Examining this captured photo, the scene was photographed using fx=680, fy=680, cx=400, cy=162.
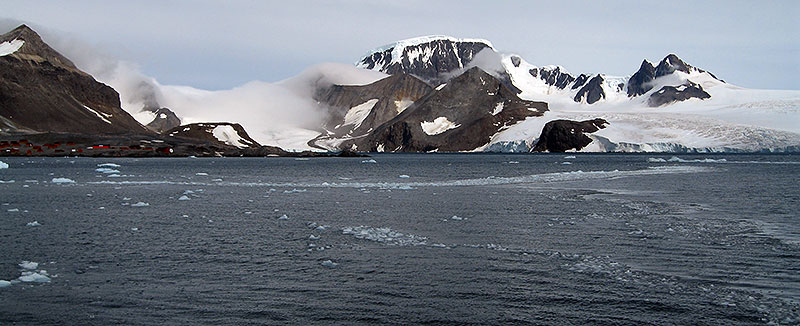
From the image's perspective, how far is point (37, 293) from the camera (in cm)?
1575

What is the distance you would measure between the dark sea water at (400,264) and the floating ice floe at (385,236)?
0.11 metres

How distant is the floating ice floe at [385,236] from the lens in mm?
23641

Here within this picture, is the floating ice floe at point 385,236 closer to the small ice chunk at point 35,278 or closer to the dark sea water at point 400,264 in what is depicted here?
the dark sea water at point 400,264

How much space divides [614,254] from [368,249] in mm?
7725

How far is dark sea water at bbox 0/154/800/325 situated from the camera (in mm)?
14398

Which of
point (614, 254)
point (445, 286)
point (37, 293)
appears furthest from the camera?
point (614, 254)

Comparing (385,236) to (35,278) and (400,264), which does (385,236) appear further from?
(35,278)

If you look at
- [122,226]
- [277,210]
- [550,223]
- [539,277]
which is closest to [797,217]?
[550,223]

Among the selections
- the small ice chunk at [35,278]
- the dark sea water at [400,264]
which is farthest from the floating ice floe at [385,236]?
the small ice chunk at [35,278]

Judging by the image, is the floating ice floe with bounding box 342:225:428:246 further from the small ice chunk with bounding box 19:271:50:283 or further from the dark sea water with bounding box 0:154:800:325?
the small ice chunk with bounding box 19:271:50:283

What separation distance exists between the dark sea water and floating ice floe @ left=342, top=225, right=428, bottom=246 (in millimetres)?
111

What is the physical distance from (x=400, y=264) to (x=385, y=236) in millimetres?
5516

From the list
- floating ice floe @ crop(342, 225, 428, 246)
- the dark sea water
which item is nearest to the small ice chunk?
the dark sea water

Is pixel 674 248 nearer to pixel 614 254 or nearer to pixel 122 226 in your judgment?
pixel 614 254
